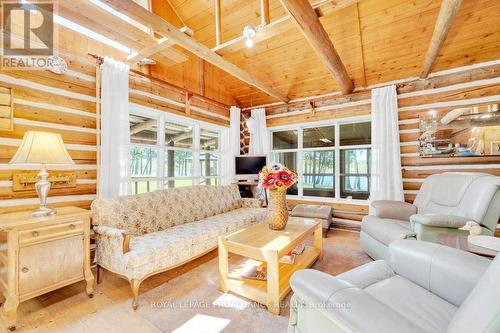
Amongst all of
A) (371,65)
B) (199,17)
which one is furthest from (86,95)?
(371,65)

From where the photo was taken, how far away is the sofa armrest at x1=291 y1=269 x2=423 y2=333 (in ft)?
2.78

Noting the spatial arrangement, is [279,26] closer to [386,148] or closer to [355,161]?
[386,148]

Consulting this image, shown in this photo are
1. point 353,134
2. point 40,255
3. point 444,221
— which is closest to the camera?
point 40,255

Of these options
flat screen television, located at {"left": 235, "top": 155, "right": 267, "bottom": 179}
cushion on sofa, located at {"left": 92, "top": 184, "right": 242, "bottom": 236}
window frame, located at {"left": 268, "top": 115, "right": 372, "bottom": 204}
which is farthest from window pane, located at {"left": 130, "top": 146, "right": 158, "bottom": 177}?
window frame, located at {"left": 268, "top": 115, "right": 372, "bottom": 204}

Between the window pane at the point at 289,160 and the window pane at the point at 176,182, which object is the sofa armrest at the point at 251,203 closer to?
the window pane at the point at 176,182

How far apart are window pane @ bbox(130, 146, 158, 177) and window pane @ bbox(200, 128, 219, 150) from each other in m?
1.10

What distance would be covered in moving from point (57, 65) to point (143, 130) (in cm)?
133

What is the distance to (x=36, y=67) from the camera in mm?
2496

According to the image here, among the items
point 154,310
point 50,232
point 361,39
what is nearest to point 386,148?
point 361,39

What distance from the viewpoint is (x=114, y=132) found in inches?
118

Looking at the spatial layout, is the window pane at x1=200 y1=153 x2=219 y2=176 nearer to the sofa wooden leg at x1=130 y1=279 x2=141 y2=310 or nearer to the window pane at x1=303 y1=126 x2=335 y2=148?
the window pane at x1=303 y1=126 x2=335 y2=148

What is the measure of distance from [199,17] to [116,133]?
2499mm

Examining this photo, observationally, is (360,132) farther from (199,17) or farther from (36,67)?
Answer: (36,67)

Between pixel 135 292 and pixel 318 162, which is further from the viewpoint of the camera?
pixel 318 162
